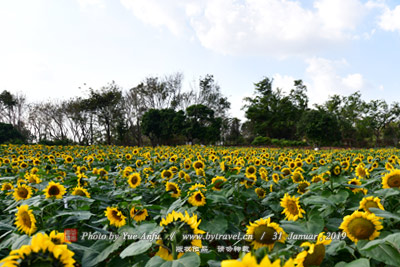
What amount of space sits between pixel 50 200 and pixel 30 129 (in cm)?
5858

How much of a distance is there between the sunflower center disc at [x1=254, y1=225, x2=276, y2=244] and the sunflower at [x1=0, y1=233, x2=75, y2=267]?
89 cm

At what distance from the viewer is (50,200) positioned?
6.22 ft

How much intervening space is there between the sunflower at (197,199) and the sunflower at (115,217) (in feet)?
1.70

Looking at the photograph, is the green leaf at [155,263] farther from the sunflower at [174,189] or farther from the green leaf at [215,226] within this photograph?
the sunflower at [174,189]

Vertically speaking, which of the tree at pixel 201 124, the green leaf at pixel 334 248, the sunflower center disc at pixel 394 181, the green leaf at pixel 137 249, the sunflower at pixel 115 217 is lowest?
the sunflower at pixel 115 217

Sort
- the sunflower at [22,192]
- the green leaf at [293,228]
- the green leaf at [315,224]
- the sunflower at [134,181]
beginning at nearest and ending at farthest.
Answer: the green leaf at [293,228]
the green leaf at [315,224]
the sunflower at [22,192]
the sunflower at [134,181]

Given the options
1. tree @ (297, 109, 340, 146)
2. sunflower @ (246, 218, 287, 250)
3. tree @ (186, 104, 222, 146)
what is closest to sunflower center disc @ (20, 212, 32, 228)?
sunflower @ (246, 218, 287, 250)

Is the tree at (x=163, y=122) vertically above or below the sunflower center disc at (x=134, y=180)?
above

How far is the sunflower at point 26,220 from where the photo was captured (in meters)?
1.59

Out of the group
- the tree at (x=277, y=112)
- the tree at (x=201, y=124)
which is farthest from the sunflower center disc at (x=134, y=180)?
the tree at (x=277, y=112)

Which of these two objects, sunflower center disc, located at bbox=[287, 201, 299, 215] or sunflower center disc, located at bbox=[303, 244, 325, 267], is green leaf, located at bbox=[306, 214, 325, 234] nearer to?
sunflower center disc, located at bbox=[287, 201, 299, 215]

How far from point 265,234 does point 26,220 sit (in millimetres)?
1506

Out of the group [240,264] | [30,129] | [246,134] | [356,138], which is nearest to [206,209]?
[240,264]

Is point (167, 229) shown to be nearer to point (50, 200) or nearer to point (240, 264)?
point (240, 264)
